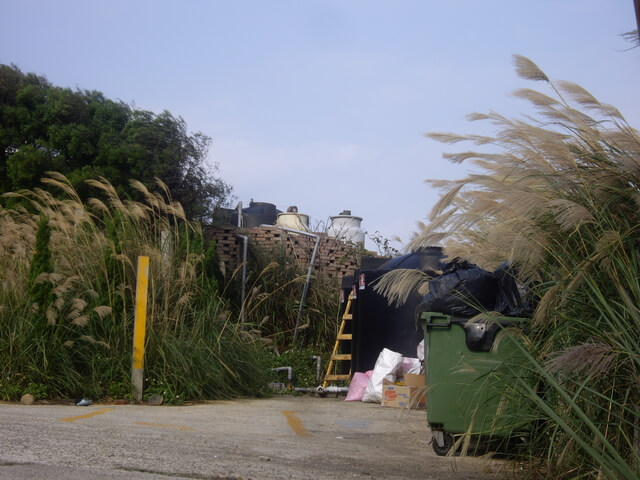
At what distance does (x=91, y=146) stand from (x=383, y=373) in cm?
864

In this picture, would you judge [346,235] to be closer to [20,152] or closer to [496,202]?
[20,152]

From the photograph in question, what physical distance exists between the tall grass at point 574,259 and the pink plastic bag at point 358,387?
6105 millimetres

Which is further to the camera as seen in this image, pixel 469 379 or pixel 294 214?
pixel 294 214

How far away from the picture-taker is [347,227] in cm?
1842

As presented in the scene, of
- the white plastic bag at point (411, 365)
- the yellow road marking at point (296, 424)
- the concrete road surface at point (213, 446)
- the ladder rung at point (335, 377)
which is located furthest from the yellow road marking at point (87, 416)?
the ladder rung at point (335, 377)

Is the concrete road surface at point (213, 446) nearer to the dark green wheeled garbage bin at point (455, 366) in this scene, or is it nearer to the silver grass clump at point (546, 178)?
the dark green wheeled garbage bin at point (455, 366)

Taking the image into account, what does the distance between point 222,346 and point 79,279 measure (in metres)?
2.02

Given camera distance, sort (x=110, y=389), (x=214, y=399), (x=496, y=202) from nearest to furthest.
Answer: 1. (x=496, y=202)
2. (x=110, y=389)
3. (x=214, y=399)

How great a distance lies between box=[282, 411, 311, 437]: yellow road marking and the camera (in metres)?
6.38

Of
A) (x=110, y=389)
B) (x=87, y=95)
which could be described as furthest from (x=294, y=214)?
(x=110, y=389)

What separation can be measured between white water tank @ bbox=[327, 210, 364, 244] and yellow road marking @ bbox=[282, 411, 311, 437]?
32.3 feet

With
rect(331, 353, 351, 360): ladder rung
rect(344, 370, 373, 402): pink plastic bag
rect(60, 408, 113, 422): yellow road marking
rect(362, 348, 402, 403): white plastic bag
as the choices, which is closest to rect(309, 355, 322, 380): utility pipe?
rect(331, 353, 351, 360): ladder rung

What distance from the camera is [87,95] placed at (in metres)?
16.1

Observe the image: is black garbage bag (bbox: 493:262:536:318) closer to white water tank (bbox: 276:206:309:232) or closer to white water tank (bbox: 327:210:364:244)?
white water tank (bbox: 327:210:364:244)
